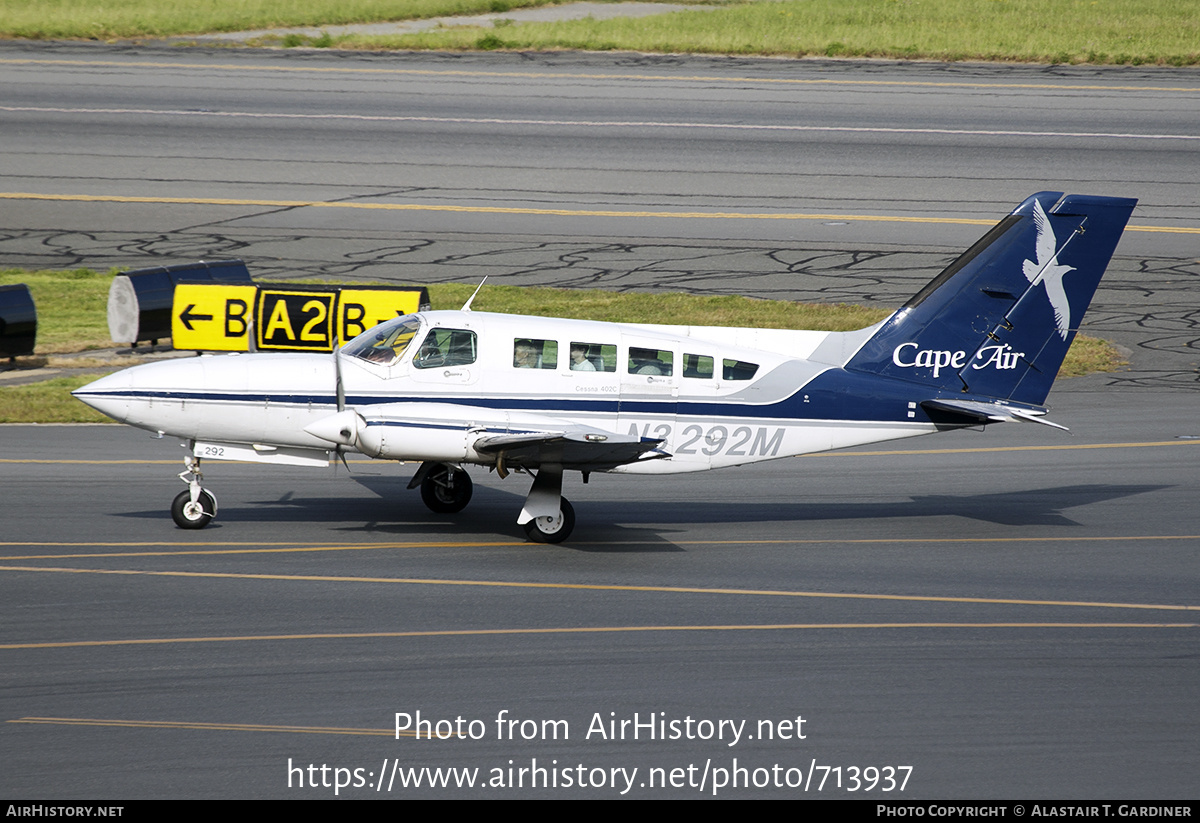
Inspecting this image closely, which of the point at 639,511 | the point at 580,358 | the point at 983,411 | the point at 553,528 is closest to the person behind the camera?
the point at 553,528

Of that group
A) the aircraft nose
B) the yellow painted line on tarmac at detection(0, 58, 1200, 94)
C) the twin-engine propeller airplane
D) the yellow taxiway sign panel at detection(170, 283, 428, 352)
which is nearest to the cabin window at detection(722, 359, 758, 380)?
the twin-engine propeller airplane

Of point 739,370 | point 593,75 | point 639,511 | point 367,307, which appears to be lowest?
point 639,511

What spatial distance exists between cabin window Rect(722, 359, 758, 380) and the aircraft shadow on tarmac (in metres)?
1.92

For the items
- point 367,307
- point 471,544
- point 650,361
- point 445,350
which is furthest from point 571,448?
point 367,307

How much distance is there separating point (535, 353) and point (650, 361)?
1362mm

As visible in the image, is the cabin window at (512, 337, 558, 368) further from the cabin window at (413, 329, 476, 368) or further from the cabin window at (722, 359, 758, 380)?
the cabin window at (722, 359, 758, 380)

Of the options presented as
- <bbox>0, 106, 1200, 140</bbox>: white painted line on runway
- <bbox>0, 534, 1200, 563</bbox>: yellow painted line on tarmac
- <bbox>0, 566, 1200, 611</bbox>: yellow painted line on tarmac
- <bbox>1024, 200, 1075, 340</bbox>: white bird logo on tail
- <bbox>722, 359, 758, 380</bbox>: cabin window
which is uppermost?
<bbox>0, 106, 1200, 140</bbox>: white painted line on runway

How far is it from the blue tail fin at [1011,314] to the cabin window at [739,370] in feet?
4.43

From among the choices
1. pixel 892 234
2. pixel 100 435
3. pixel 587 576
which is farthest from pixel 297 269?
pixel 587 576

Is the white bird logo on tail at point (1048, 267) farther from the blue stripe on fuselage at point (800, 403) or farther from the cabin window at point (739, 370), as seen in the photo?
the cabin window at point (739, 370)

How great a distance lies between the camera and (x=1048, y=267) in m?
15.3

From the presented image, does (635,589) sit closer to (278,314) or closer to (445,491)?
(445,491)

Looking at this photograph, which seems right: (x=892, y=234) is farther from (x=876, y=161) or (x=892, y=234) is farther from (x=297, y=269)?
(x=297, y=269)

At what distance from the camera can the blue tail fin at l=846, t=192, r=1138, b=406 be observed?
50.1 feet
